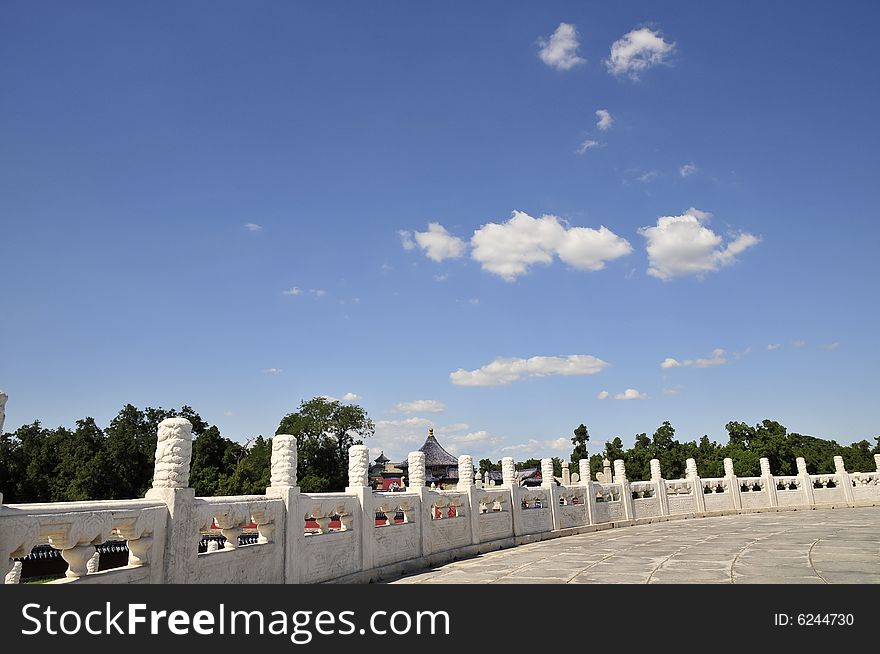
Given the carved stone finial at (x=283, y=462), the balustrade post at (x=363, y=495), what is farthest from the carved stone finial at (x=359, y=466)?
the carved stone finial at (x=283, y=462)

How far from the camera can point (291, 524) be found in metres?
7.45

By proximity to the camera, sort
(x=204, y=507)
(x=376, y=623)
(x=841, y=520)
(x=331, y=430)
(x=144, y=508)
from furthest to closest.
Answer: (x=331, y=430)
(x=841, y=520)
(x=204, y=507)
(x=144, y=508)
(x=376, y=623)

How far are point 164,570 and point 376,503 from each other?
4179mm

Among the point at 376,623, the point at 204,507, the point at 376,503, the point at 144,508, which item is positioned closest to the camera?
the point at 376,623

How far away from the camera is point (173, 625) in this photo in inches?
177

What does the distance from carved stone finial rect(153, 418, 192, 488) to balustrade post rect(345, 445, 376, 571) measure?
3.00 metres

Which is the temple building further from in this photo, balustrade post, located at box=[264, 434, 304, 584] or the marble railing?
balustrade post, located at box=[264, 434, 304, 584]

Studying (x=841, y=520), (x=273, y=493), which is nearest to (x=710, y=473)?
(x=841, y=520)

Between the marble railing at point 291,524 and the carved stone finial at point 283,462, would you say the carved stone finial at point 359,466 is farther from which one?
the carved stone finial at point 283,462

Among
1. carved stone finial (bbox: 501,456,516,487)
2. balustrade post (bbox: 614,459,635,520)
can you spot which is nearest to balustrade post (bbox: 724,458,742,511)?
balustrade post (bbox: 614,459,635,520)

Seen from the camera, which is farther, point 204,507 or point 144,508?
point 204,507

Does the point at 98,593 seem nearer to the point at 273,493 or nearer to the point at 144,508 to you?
the point at 144,508

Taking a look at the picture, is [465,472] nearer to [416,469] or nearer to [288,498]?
[416,469]

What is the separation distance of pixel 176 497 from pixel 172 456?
39cm
